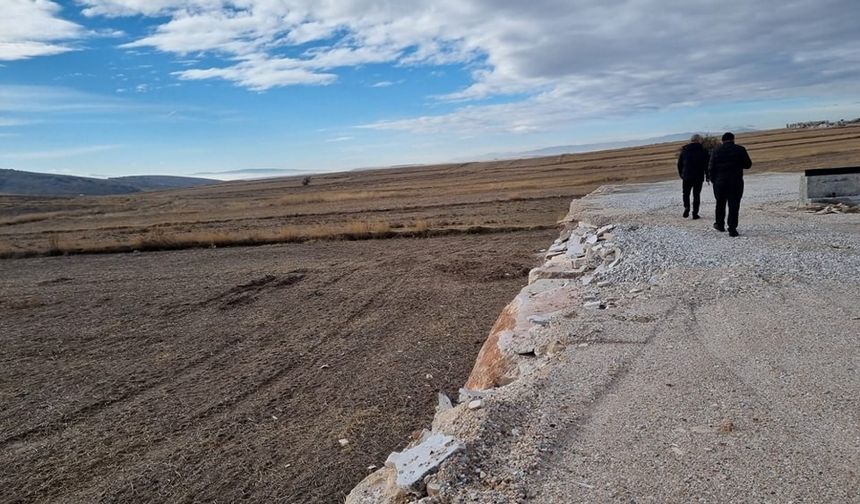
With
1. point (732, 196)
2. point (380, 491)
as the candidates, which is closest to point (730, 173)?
point (732, 196)

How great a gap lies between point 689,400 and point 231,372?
6.28 metres

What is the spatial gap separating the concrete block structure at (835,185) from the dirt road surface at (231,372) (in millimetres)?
6682

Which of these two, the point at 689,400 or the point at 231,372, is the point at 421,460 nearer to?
the point at 689,400

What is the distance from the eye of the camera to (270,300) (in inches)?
510

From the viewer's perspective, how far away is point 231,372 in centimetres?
823

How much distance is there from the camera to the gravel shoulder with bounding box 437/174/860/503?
120 inches

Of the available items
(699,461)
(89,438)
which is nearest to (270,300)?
(89,438)

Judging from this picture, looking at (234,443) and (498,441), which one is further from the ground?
(498,441)

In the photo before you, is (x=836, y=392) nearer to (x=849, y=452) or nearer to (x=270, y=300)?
(x=849, y=452)

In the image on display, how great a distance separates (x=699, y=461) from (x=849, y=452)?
818 mm

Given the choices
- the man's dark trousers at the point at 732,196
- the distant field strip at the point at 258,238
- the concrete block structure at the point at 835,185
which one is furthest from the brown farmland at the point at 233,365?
the concrete block structure at the point at 835,185

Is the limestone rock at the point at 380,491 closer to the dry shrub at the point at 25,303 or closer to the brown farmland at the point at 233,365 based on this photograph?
the brown farmland at the point at 233,365

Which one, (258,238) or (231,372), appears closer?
(231,372)

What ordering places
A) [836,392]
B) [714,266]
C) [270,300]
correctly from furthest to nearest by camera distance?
1. [270,300]
2. [714,266]
3. [836,392]
